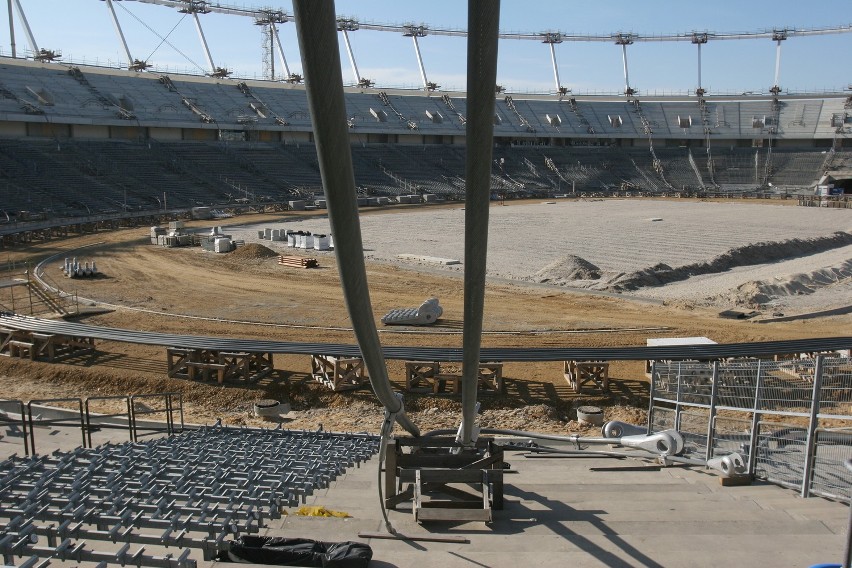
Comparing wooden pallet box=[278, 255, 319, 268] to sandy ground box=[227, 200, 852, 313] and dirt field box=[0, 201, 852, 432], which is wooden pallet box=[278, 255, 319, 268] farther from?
sandy ground box=[227, 200, 852, 313]

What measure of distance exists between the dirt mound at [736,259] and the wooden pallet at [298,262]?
11099 mm

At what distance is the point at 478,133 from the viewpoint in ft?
11.6

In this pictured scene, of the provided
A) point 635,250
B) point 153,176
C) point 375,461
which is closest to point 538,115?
point 153,176

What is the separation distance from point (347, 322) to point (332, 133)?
15.7 metres

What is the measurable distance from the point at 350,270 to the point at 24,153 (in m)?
47.5

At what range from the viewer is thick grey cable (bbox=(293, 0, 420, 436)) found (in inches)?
122

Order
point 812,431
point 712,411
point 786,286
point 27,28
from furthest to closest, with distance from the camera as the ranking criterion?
point 27,28 < point 786,286 < point 712,411 < point 812,431

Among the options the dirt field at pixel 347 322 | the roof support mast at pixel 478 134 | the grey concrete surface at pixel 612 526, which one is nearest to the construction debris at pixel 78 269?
the dirt field at pixel 347 322

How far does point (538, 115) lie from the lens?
76.1 meters

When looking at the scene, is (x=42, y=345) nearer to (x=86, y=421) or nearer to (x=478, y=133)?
(x=86, y=421)

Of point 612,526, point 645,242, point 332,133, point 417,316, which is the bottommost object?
point 417,316

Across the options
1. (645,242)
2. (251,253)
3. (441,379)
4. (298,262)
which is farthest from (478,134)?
(645,242)

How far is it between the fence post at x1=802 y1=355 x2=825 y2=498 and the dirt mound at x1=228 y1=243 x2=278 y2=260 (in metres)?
25.3

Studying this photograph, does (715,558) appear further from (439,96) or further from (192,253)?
(439,96)
